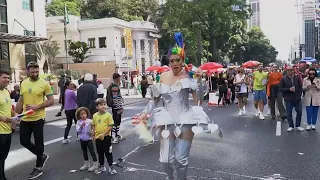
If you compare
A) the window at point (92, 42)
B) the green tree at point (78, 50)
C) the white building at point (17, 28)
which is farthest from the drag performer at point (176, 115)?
the window at point (92, 42)

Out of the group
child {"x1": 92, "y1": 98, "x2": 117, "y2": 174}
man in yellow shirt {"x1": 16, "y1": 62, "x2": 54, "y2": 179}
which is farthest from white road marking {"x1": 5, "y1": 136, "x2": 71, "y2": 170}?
child {"x1": 92, "y1": 98, "x2": 117, "y2": 174}

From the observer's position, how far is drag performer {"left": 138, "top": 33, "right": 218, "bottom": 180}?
4.19m

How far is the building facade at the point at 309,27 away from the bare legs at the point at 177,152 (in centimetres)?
7121

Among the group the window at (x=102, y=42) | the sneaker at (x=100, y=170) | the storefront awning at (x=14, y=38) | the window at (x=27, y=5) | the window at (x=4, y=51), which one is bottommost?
the sneaker at (x=100, y=170)

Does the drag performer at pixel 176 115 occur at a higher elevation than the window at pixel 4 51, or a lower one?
lower

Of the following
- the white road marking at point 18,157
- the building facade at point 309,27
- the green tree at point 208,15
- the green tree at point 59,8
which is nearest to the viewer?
the white road marking at point 18,157

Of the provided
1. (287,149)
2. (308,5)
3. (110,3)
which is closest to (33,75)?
(287,149)

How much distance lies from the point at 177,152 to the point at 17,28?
29.3m

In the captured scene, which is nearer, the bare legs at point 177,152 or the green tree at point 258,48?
the bare legs at point 177,152

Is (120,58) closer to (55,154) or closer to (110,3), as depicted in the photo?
(110,3)

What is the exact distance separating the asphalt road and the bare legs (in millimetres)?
1310

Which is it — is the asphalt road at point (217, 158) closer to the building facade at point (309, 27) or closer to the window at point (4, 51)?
the window at point (4, 51)

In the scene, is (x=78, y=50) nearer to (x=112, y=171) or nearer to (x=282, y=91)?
(x=282, y=91)

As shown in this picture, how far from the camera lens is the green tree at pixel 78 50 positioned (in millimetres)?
42750
